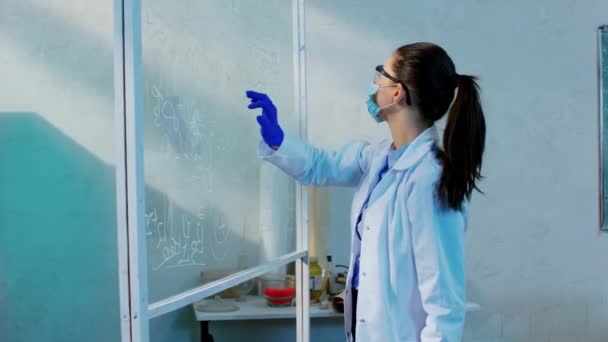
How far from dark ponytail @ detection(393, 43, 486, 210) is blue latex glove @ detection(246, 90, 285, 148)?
337 mm

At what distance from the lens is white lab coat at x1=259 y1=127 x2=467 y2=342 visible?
1.20m

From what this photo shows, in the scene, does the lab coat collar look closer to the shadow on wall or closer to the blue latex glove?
the blue latex glove

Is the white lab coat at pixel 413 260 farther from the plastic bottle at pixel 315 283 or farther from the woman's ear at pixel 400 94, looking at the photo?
the plastic bottle at pixel 315 283

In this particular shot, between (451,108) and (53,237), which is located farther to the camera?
(53,237)

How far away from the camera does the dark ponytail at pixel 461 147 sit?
120 centimetres

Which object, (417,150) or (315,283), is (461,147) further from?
(315,283)

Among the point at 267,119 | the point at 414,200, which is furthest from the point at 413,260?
the point at 267,119

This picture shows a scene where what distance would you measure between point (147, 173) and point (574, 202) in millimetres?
2133

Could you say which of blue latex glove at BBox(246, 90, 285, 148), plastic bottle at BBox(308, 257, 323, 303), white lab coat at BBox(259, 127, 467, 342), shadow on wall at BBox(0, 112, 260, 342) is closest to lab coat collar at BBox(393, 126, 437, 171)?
white lab coat at BBox(259, 127, 467, 342)

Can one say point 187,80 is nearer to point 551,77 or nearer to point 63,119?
point 63,119

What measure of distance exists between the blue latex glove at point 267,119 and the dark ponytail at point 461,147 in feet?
1.43

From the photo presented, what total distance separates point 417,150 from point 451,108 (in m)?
0.13

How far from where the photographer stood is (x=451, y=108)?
1.24 m

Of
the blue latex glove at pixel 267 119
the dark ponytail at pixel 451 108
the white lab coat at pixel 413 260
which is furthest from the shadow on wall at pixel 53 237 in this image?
the dark ponytail at pixel 451 108
